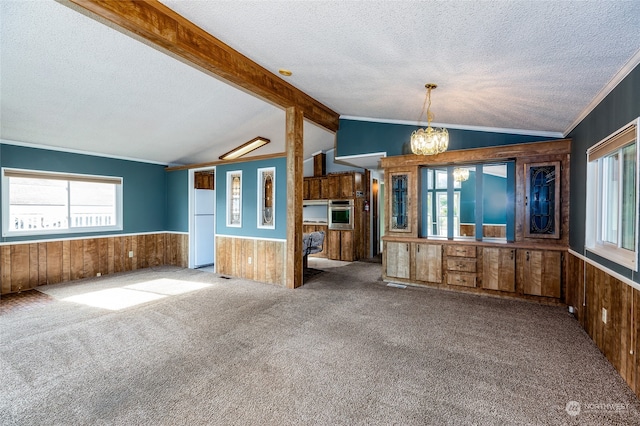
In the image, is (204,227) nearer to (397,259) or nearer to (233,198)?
(233,198)

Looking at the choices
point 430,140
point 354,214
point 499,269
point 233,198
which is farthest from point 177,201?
point 499,269

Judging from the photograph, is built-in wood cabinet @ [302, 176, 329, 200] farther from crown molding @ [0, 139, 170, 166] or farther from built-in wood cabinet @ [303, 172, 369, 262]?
crown molding @ [0, 139, 170, 166]

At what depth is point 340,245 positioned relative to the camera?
7816 millimetres

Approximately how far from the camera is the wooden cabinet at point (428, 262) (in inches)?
190

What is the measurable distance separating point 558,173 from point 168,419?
203 inches

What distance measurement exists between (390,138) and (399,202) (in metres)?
1.28

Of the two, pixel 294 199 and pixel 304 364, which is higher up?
pixel 294 199

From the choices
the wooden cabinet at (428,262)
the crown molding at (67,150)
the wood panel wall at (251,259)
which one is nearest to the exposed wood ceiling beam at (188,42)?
the wood panel wall at (251,259)

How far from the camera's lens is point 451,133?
5.04 meters

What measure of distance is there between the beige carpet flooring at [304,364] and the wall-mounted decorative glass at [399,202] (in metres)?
1.45

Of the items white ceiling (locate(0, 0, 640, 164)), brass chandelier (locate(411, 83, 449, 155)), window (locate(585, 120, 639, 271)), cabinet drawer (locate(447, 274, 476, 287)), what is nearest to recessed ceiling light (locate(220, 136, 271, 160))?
white ceiling (locate(0, 0, 640, 164))

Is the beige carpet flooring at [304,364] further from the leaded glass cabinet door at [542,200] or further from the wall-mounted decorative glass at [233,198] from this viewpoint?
the wall-mounted decorative glass at [233,198]

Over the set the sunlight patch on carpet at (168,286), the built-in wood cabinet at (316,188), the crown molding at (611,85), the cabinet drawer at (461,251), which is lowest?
the sunlight patch on carpet at (168,286)

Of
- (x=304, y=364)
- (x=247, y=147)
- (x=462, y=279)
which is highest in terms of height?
(x=247, y=147)
